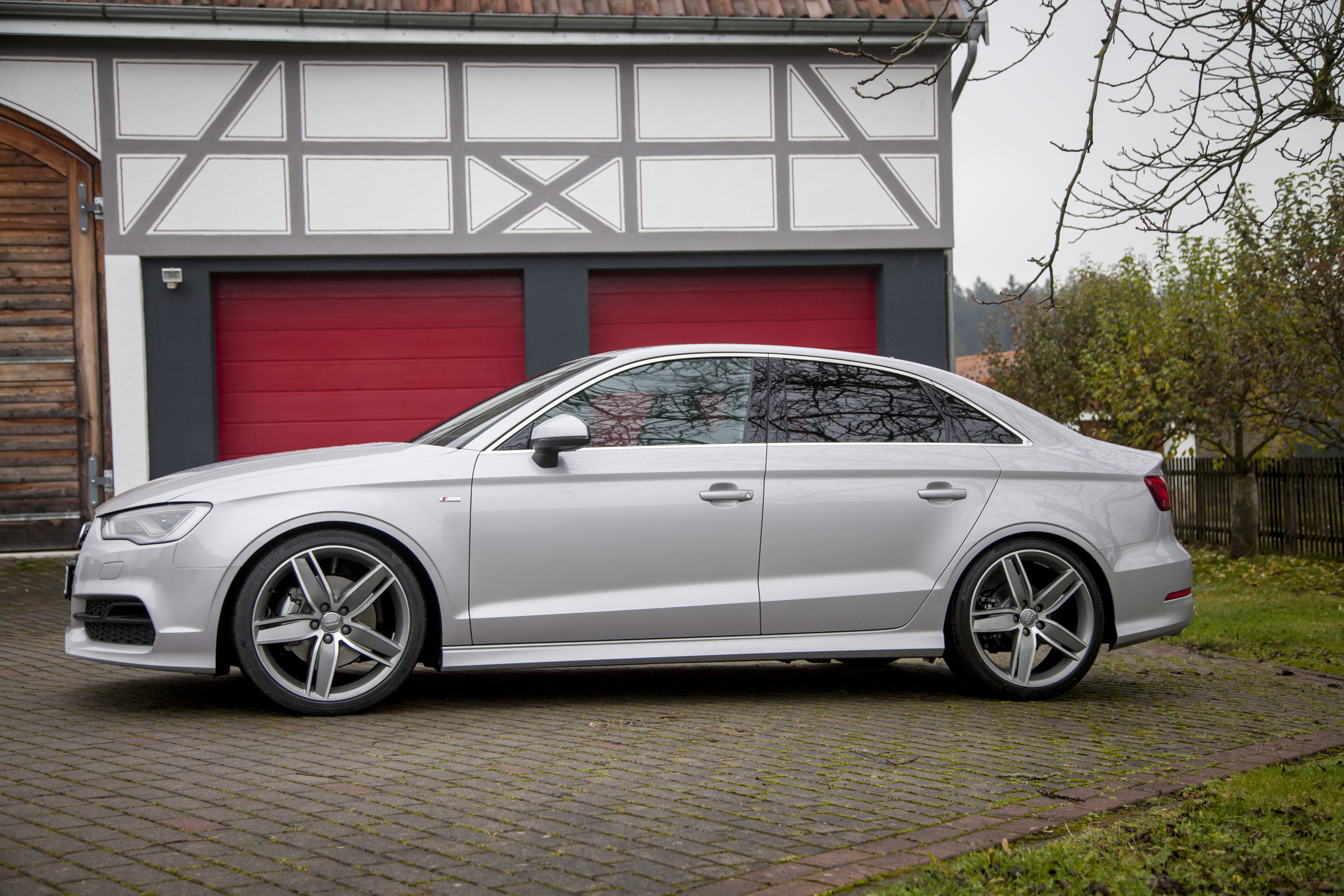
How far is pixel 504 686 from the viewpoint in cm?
610

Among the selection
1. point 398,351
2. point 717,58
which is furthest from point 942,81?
point 398,351

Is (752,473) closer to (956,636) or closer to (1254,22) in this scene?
(956,636)

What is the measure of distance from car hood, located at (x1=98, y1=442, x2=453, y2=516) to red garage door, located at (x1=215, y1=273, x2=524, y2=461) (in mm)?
6262

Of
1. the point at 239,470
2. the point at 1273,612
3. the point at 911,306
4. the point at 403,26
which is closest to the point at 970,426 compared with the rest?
the point at 239,470

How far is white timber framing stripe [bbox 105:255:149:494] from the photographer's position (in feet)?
37.5

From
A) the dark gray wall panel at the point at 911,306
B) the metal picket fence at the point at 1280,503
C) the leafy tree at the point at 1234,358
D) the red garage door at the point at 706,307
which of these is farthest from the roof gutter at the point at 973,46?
the metal picket fence at the point at 1280,503

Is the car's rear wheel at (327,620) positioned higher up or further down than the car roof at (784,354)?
further down

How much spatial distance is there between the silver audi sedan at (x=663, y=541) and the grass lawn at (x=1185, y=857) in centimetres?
185

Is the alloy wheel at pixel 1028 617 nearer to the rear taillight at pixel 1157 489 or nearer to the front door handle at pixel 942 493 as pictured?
the front door handle at pixel 942 493

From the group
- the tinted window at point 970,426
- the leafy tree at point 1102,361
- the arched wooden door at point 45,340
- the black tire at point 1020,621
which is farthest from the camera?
the leafy tree at point 1102,361

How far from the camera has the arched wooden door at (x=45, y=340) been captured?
11430 millimetres

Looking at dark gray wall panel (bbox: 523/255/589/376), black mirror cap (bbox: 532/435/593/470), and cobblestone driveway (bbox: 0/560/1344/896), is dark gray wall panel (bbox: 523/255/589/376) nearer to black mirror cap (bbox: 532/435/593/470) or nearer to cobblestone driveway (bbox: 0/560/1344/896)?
cobblestone driveway (bbox: 0/560/1344/896)

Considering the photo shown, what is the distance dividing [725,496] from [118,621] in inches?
104

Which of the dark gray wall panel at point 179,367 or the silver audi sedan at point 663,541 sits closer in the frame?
the silver audi sedan at point 663,541
